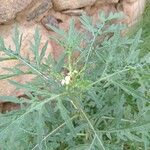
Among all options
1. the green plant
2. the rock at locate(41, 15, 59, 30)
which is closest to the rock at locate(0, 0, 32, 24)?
the rock at locate(41, 15, 59, 30)

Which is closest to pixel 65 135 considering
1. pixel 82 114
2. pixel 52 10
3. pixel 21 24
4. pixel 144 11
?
pixel 82 114

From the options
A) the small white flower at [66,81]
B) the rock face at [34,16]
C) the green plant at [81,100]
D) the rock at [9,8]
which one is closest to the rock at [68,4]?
the rock face at [34,16]

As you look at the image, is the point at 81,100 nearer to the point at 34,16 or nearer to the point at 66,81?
the point at 66,81

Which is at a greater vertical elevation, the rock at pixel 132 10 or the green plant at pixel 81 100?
the rock at pixel 132 10

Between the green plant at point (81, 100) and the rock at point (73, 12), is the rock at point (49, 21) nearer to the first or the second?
the rock at point (73, 12)

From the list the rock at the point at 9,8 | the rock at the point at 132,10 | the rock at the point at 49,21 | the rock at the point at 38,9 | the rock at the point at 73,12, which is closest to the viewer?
the rock at the point at 9,8

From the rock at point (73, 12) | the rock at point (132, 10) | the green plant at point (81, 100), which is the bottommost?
the green plant at point (81, 100)
